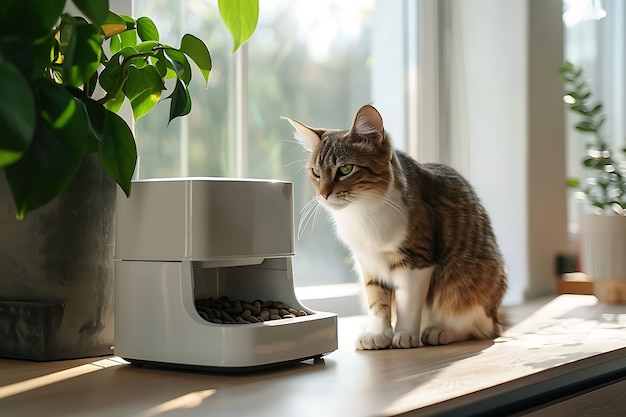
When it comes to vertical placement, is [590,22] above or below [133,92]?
above

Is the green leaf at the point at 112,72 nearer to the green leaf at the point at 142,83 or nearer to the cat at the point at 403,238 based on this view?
the green leaf at the point at 142,83

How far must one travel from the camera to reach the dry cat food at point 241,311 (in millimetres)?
1169

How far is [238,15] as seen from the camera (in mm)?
1105

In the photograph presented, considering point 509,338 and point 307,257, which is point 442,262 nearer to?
point 509,338

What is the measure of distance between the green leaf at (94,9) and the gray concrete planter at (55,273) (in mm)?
472

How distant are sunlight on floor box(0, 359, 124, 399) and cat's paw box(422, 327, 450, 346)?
0.55 metres

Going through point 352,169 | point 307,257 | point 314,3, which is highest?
point 314,3

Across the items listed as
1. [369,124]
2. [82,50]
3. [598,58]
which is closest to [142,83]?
[82,50]

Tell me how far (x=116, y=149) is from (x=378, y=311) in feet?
2.08

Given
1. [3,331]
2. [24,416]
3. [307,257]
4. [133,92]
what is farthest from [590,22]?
[24,416]

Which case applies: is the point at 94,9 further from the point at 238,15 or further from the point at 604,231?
the point at 604,231

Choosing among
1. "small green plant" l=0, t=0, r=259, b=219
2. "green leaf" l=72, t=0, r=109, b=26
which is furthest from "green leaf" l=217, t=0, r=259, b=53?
"green leaf" l=72, t=0, r=109, b=26

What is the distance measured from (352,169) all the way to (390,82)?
0.99m

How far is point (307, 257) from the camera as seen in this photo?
2.05 m
